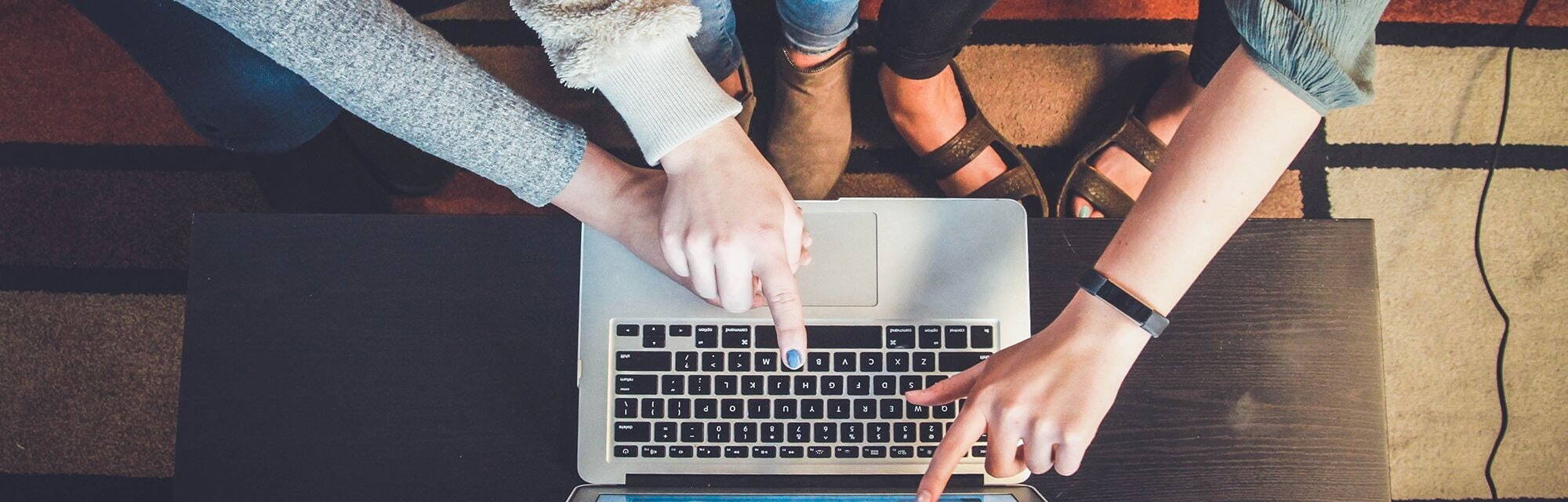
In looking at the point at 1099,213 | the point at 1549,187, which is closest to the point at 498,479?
the point at 1099,213

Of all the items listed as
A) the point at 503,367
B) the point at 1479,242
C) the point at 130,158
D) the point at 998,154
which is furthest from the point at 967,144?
the point at 130,158

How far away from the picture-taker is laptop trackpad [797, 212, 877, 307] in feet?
2.13

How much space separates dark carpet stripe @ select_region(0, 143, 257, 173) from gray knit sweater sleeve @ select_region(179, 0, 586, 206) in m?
0.77

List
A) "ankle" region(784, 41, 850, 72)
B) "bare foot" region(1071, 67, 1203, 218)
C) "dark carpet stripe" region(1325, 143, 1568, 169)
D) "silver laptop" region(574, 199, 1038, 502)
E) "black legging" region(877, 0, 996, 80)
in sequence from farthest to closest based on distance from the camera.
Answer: "dark carpet stripe" region(1325, 143, 1568, 169) < "bare foot" region(1071, 67, 1203, 218) < "ankle" region(784, 41, 850, 72) < "black legging" region(877, 0, 996, 80) < "silver laptop" region(574, 199, 1038, 502)

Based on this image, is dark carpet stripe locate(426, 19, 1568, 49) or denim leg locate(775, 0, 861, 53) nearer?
denim leg locate(775, 0, 861, 53)

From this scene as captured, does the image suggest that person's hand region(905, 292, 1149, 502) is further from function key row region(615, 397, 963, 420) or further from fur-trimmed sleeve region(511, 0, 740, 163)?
fur-trimmed sleeve region(511, 0, 740, 163)

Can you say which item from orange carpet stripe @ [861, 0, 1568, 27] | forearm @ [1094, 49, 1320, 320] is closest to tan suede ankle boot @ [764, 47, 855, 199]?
orange carpet stripe @ [861, 0, 1568, 27]

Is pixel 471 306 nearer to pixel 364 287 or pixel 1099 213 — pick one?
pixel 364 287

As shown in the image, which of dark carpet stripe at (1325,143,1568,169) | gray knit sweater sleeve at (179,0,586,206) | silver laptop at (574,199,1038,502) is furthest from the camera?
dark carpet stripe at (1325,143,1568,169)

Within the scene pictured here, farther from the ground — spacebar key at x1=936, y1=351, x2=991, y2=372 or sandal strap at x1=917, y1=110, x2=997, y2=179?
spacebar key at x1=936, y1=351, x2=991, y2=372

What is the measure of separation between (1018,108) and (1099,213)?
21cm

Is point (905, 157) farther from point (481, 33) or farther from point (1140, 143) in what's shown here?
Result: point (481, 33)

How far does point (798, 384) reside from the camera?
0.64m

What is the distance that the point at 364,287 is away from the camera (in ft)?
2.14
